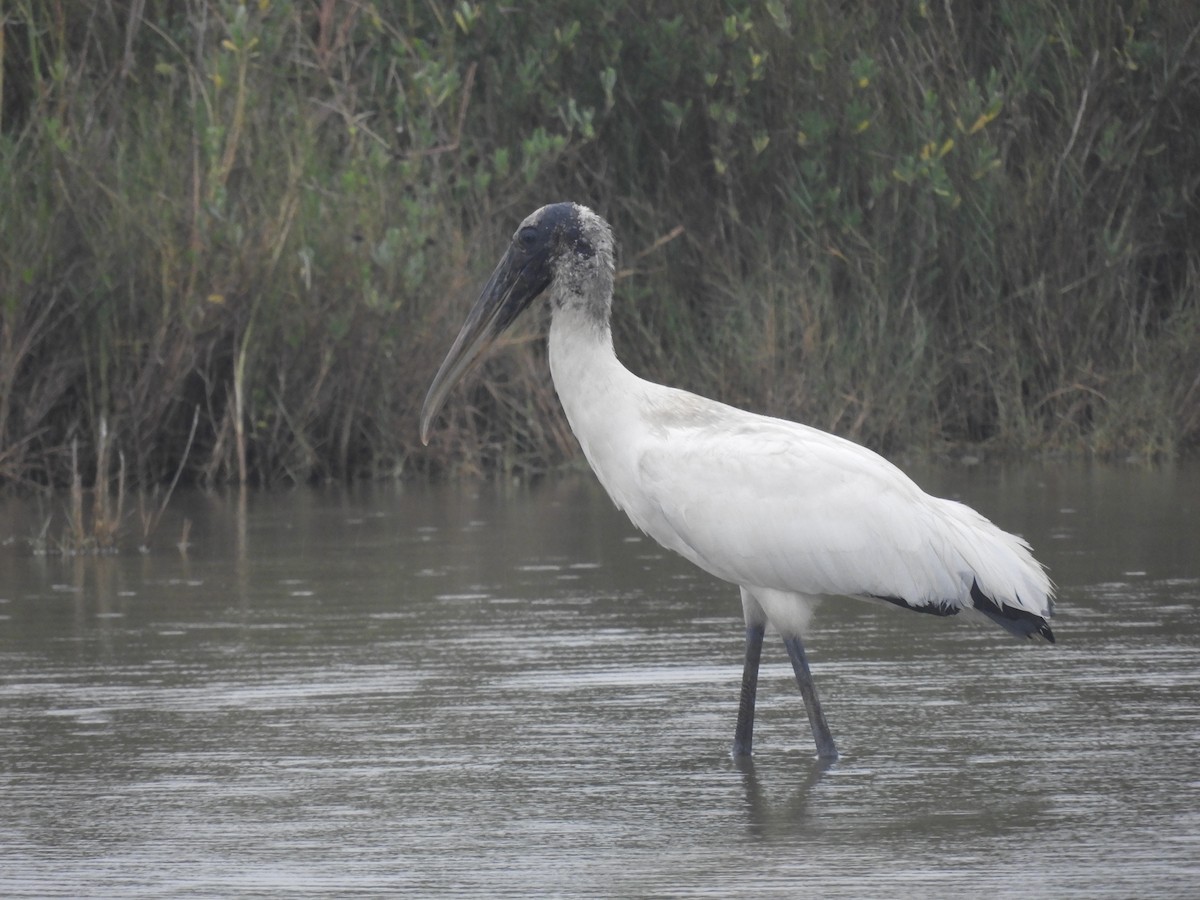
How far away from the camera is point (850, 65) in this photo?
50.5 feet

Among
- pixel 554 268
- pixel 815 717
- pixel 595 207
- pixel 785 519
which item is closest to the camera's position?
pixel 815 717

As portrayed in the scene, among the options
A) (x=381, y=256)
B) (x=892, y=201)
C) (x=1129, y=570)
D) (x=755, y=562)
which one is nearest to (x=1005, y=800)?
(x=755, y=562)

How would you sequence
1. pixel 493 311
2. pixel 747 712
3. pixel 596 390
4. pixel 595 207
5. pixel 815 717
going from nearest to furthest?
pixel 815 717
pixel 747 712
pixel 596 390
pixel 493 311
pixel 595 207

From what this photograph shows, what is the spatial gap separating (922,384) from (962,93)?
79.0 inches

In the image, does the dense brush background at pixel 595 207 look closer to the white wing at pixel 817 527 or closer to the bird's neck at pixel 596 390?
the bird's neck at pixel 596 390

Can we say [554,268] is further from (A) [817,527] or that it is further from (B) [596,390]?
(A) [817,527]

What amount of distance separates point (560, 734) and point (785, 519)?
805 mm

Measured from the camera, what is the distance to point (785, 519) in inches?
232

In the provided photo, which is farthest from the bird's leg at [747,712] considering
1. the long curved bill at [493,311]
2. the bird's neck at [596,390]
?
the long curved bill at [493,311]

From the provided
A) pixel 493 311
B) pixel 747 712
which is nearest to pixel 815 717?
pixel 747 712

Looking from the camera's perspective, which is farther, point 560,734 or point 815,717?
point 560,734

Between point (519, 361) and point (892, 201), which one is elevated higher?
point (892, 201)

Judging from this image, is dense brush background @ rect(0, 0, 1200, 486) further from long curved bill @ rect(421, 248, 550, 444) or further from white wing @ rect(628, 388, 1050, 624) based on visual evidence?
white wing @ rect(628, 388, 1050, 624)

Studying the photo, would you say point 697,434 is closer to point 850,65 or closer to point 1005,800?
point 1005,800
